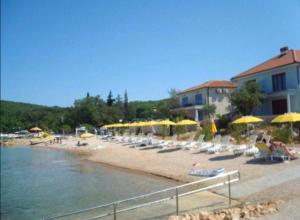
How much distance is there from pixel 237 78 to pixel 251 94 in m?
6.39

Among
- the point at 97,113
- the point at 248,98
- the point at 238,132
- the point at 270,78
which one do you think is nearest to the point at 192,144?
the point at 238,132

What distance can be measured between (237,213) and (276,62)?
3122 centimetres

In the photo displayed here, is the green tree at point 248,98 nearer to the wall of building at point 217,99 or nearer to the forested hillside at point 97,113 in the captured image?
the wall of building at point 217,99

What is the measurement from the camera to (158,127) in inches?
1994

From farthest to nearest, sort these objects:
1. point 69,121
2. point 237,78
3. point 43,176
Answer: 1. point 69,121
2. point 237,78
3. point 43,176

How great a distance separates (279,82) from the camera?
36.4 metres

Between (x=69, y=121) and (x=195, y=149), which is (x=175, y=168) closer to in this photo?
(x=195, y=149)

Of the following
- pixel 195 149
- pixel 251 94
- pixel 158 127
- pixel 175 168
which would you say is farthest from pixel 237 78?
pixel 175 168

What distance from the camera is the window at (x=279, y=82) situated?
35750mm

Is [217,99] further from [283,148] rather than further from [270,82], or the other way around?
[283,148]

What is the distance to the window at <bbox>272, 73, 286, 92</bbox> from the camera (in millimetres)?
35750

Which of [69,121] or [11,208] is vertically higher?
[69,121]

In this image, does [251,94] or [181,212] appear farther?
[251,94]

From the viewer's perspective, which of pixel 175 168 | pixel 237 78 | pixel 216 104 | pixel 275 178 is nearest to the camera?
pixel 275 178
